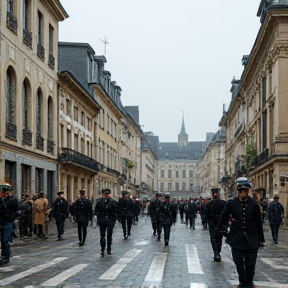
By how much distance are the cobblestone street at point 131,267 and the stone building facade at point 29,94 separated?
9.13 meters

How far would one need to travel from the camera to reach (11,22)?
2689cm

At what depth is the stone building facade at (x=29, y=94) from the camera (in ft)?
86.9

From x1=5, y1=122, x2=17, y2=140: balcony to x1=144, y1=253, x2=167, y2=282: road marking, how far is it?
12.8m

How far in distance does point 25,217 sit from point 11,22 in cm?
946

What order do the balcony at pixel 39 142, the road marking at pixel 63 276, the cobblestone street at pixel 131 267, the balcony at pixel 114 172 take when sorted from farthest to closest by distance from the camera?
the balcony at pixel 114 172
the balcony at pixel 39 142
the cobblestone street at pixel 131 267
the road marking at pixel 63 276

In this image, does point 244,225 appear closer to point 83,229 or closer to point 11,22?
point 83,229

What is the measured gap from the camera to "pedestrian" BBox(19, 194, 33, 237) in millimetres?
21766

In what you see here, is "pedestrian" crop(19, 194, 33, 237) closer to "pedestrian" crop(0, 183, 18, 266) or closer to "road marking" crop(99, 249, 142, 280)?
"road marking" crop(99, 249, 142, 280)

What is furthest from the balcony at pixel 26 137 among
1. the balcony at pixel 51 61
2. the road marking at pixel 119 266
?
the road marking at pixel 119 266

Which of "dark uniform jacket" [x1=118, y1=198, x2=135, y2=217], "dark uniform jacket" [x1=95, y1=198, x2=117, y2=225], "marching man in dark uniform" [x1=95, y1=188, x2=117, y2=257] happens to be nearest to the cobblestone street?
"marching man in dark uniform" [x1=95, y1=188, x2=117, y2=257]

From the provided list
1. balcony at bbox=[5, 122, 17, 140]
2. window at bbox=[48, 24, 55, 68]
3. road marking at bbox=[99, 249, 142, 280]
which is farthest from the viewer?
window at bbox=[48, 24, 55, 68]

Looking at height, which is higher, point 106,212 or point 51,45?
point 51,45

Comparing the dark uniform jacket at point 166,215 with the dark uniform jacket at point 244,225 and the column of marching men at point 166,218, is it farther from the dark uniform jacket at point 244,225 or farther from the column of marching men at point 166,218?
the dark uniform jacket at point 244,225

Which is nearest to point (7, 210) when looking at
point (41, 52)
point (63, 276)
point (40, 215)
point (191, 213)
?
point (63, 276)
